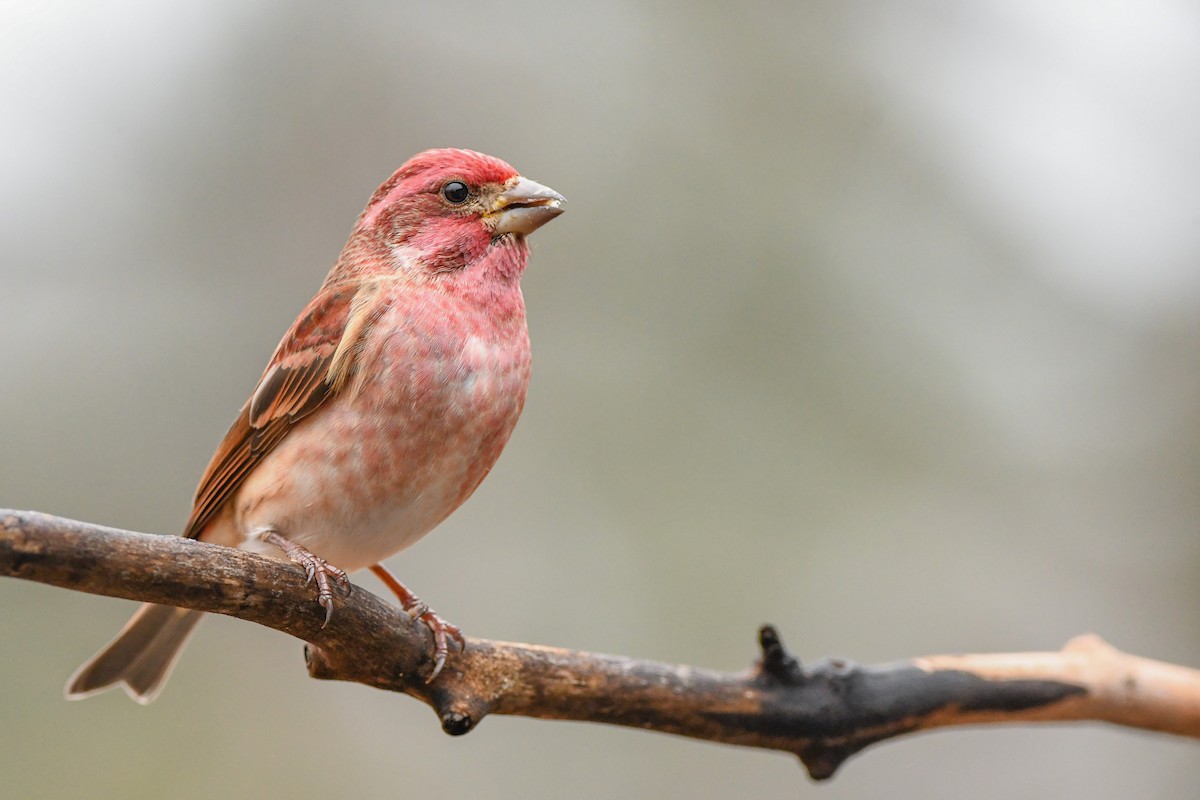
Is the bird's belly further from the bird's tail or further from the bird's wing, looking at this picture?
the bird's tail

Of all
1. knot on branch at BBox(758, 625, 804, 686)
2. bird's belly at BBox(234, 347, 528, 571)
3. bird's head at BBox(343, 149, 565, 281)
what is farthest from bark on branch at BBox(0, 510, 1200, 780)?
bird's head at BBox(343, 149, 565, 281)

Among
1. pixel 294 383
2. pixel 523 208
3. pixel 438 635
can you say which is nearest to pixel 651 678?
pixel 438 635

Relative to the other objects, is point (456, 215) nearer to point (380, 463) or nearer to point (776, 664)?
point (380, 463)

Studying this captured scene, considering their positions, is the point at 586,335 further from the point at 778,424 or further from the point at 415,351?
the point at 415,351

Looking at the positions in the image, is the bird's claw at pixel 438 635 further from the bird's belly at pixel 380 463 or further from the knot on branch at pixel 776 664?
the knot on branch at pixel 776 664

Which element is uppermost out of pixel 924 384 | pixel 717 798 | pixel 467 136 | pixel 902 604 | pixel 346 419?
pixel 467 136

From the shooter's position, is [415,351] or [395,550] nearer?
→ [415,351]

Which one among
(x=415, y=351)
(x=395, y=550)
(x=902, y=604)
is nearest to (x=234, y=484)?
(x=395, y=550)
